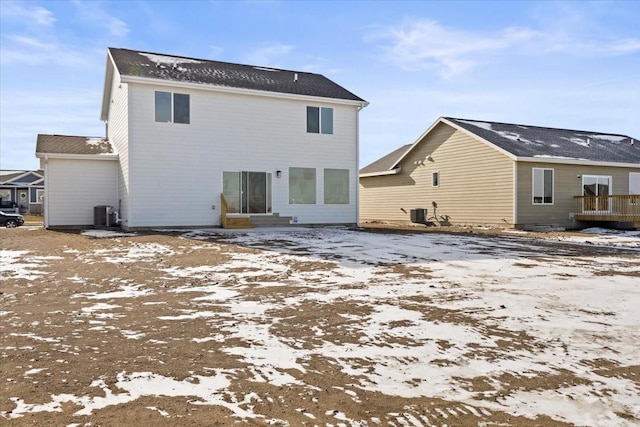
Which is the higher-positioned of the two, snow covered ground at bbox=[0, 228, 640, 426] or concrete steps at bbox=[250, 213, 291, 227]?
concrete steps at bbox=[250, 213, 291, 227]

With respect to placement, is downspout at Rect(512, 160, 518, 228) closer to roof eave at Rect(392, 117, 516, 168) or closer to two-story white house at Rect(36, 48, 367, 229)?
roof eave at Rect(392, 117, 516, 168)

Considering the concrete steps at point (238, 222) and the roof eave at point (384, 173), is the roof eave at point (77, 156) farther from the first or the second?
the roof eave at point (384, 173)

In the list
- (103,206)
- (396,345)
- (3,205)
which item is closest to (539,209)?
(103,206)

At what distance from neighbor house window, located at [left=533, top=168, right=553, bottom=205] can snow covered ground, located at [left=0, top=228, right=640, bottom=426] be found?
1172 cm

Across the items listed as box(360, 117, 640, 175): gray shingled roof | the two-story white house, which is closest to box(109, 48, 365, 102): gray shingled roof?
the two-story white house

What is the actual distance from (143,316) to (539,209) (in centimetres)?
1989

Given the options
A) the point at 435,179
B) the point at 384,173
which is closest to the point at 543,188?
the point at 435,179

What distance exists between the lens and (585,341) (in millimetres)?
4891

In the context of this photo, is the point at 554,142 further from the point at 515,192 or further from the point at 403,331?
the point at 403,331

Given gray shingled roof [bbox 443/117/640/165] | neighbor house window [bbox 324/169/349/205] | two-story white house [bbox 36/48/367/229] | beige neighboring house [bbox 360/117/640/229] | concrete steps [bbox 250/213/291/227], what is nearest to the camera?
two-story white house [bbox 36/48/367/229]

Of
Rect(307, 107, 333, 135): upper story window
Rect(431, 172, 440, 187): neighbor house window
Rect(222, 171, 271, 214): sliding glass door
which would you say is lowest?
Rect(222, 171, 271, 214): sliding glass door

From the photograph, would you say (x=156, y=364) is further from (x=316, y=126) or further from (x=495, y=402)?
(x=316, y=126)

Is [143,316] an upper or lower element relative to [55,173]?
lower

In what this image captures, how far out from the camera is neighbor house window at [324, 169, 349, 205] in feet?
67.3
